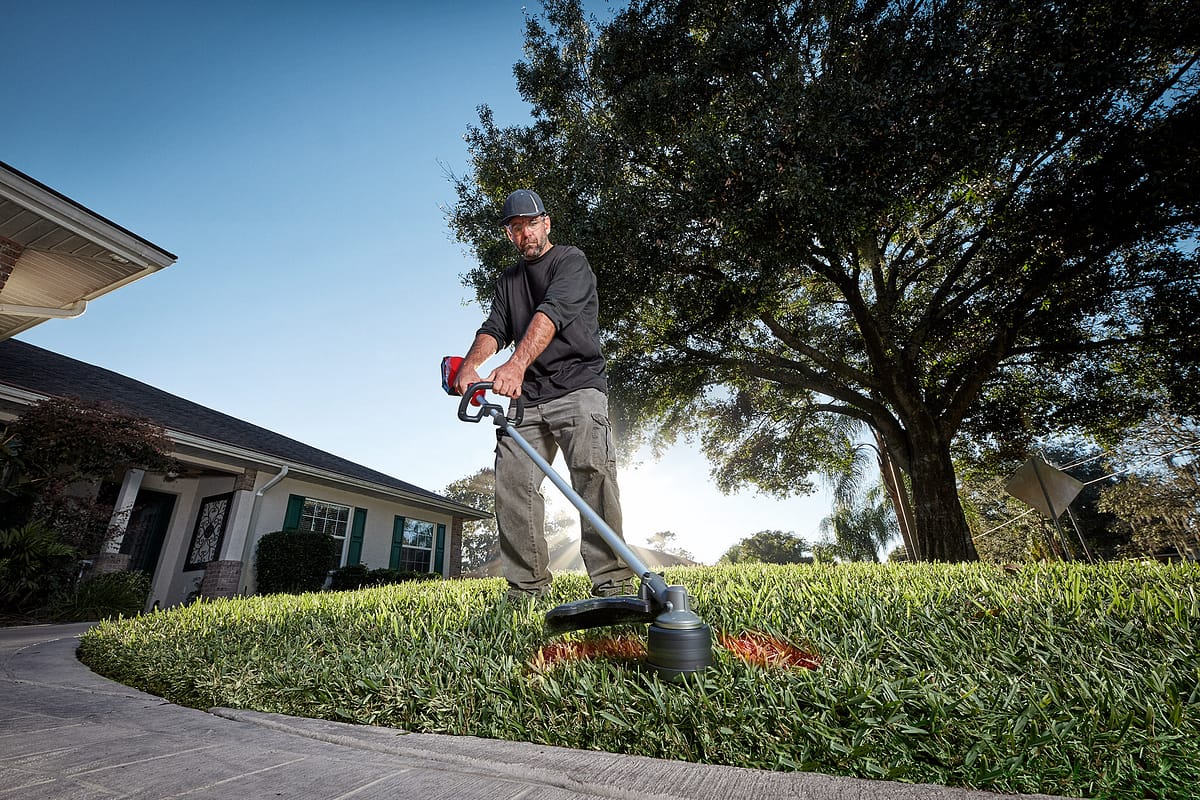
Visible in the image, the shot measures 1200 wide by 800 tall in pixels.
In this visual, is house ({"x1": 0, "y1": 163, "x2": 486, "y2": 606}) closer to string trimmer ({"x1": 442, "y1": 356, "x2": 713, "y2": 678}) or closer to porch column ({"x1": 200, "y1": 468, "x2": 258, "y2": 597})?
→ porch column ({"x1": 200, "y1": 468, "x2": 258, "y2": 597})

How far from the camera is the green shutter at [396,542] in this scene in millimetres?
13922

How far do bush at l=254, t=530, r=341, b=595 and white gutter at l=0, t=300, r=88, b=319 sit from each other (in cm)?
533

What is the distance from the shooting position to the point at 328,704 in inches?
67.1

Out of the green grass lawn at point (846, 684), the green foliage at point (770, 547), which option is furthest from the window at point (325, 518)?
the green foliage at point (770, 547)

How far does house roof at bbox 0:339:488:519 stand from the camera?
29.8ft

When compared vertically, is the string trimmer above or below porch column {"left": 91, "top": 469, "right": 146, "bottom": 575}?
below

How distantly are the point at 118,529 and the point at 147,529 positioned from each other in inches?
96.6

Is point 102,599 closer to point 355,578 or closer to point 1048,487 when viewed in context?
point 355,578

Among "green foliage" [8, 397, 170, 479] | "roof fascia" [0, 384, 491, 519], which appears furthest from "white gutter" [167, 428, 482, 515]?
"green foliage" [8, 397, 170, 479]

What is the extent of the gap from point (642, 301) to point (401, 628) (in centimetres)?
734

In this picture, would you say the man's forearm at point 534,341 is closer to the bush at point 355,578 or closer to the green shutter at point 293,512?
the bush at point 355,578

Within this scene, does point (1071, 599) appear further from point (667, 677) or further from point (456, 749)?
point (456, 749)

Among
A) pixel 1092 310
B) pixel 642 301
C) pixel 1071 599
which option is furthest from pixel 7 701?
pixel 1092 310

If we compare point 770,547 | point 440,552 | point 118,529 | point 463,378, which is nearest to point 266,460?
point 118,529
